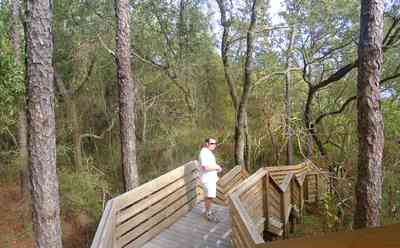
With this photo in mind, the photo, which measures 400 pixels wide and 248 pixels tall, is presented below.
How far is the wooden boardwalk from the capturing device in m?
4.94

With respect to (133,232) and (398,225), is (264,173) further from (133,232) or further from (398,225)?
(398,225)

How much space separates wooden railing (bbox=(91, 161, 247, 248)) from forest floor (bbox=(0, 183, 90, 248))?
4.57 metres

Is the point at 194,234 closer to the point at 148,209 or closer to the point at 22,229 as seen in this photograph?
the point at 148,209

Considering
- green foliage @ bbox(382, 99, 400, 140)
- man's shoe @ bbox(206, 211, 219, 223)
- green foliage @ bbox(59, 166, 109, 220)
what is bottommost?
green foliage @ bbox(59, 166, 109, 220)

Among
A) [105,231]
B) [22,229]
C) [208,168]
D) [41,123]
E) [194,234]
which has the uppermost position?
[41,123]

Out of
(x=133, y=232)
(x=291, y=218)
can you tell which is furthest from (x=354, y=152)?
(x=133, y=232)

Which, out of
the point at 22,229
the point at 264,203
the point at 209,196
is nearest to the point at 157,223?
the point at 209,196

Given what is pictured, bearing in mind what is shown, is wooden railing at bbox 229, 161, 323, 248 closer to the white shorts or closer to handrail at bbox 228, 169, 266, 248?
handrail at bbox 228, 169, 266, 248

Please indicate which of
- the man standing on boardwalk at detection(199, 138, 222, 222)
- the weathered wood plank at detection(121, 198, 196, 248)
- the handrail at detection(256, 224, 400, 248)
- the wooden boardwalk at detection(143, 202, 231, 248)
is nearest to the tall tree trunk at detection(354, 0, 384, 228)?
the wooden boardwalk at detection(143, 202, 231, 248)

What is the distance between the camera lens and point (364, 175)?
185 inches

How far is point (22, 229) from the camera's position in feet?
30.3

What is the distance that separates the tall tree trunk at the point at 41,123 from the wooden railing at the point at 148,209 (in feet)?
4.44

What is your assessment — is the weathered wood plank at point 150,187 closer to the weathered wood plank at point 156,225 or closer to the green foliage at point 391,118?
the weathered wood plank at point 156,225

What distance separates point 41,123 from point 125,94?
7.61 feet
